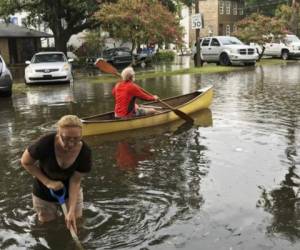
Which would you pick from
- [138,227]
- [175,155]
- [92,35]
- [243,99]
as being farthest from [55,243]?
[92,35]

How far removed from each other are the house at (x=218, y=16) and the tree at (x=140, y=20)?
37800 millimetres

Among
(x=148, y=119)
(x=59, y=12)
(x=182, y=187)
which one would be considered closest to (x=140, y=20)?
(x=59, y=12)

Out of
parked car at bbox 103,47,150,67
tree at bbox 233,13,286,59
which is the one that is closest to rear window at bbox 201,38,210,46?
tree at bbox 233,13,286,59

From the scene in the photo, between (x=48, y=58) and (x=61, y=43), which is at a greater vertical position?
(x=61, y=43)

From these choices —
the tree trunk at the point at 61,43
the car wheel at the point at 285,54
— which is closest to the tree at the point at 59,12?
the tree trunk at the point at 61,43

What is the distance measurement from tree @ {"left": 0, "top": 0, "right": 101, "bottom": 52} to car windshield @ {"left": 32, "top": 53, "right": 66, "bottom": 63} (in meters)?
9.49

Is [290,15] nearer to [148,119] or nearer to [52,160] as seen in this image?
[148,119]

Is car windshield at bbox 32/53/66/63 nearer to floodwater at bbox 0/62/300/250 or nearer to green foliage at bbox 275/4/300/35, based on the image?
floodwater at bbox 0/62/300/250

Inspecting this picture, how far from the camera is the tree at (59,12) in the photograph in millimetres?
34406

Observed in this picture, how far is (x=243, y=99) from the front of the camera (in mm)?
16219

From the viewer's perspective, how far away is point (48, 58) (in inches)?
960

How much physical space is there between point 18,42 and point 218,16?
29865 mm

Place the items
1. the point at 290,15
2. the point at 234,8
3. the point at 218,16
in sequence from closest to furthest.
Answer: the point at 290,15 < the point at 218,16 < the point at 234,8

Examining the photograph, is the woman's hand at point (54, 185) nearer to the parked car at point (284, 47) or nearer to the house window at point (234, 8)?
the parked car at point (284, 47)
